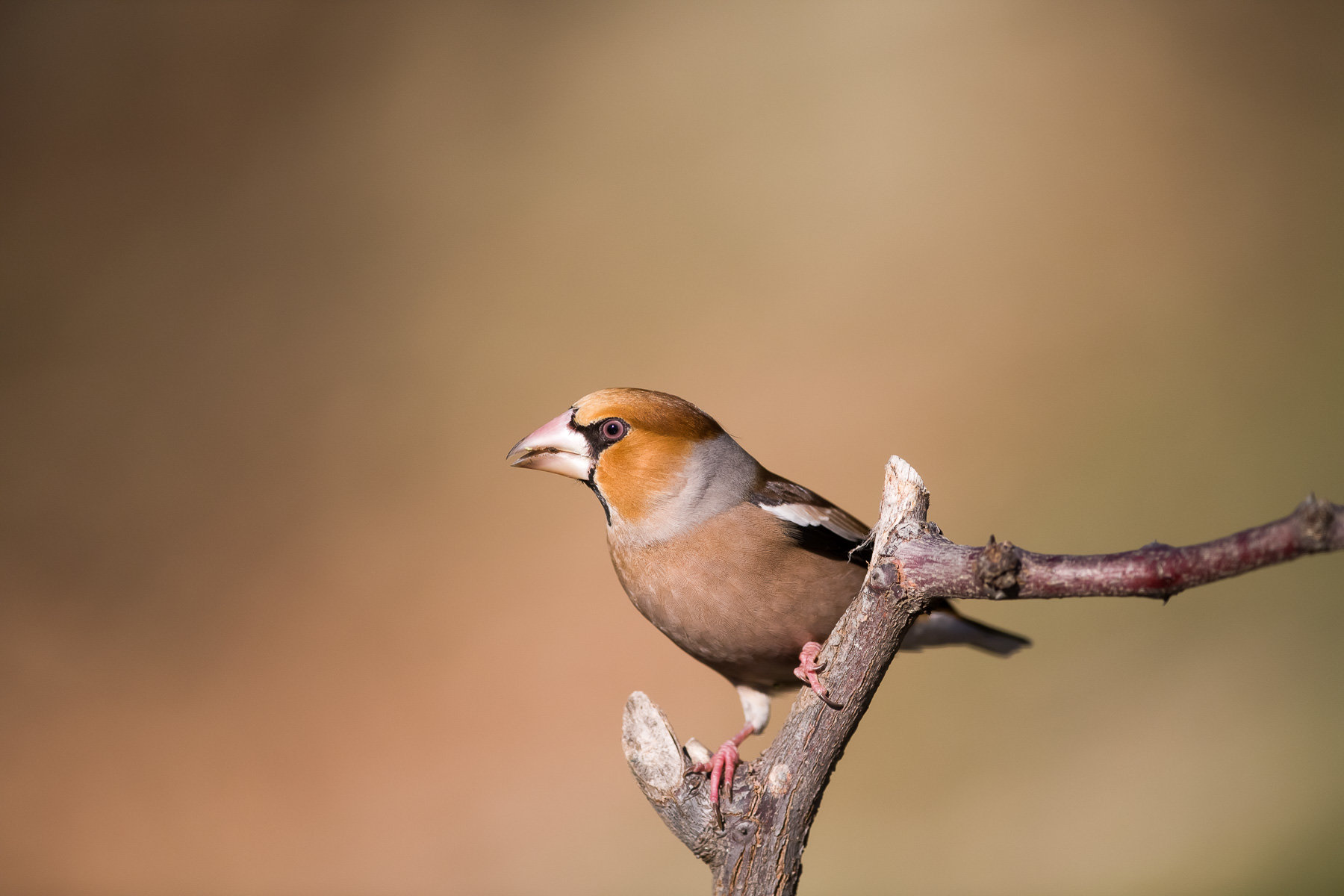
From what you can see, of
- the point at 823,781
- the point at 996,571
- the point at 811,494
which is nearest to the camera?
the point at 996,571

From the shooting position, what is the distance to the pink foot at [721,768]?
5.32ft

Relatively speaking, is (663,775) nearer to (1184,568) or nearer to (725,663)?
(725,663)

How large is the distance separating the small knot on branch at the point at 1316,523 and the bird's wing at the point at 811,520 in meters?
0.88

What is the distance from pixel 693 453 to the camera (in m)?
1.81

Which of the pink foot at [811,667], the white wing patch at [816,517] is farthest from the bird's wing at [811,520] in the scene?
the pink foot at [811,667]

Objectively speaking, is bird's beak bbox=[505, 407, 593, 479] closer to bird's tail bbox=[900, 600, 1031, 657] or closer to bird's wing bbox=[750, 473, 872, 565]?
bird's wing bbox=[750, 473, 872, 565]

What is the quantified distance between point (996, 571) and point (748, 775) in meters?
0.71

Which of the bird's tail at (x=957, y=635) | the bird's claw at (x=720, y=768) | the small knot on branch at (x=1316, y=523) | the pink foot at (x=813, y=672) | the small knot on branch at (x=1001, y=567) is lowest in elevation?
the bird's claw at (x=720, y=768)

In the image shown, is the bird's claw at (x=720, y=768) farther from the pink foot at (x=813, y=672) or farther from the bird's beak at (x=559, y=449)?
the bird's beak at (x=559, y=449)

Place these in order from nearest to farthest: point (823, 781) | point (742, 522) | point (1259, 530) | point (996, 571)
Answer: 1. point (1259, 530)
2. point (996, 571)
3. point (823, 781)
4. point (742, 522)

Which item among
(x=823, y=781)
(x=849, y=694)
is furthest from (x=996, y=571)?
(x=823, y=781)

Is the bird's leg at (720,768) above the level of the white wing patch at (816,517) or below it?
below

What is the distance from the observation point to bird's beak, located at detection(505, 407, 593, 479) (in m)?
1.79

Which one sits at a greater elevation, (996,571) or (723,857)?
(996,571)
